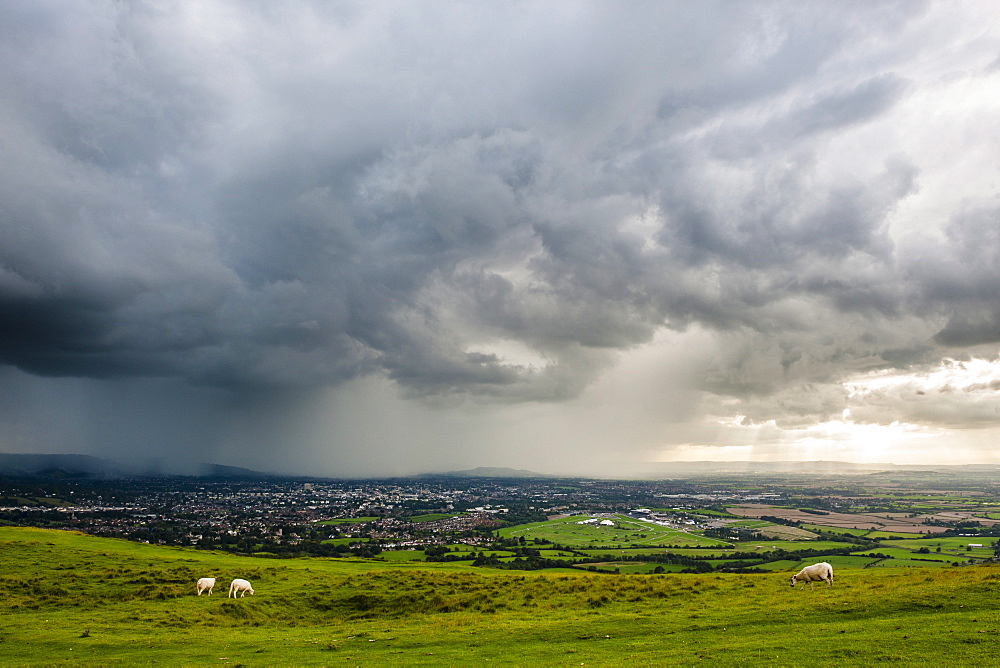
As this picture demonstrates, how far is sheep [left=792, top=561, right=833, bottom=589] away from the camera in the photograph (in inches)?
1397

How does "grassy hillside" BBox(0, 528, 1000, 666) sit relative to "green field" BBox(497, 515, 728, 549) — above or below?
above

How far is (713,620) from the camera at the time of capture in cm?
2698

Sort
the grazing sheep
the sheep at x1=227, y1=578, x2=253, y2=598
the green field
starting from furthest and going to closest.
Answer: the green field
the grazing sheep
the sheep at x1=227, y1=578, x2=253, y2=598

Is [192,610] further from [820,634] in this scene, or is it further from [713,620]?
[820,634]

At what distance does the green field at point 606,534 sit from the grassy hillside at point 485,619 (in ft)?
339

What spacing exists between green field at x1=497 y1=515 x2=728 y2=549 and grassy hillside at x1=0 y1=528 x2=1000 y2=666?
4064 inches

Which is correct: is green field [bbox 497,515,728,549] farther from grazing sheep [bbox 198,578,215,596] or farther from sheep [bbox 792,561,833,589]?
grazing sheep [bbox 198,578,215,596]

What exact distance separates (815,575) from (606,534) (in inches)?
5153

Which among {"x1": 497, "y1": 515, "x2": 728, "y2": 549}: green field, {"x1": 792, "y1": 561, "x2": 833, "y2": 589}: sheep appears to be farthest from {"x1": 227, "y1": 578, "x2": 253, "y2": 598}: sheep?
{"x1": 497, "y1": 515, "x2": 728, "y2": 549}: green field

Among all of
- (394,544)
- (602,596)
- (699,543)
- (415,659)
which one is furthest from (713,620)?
(699,543)

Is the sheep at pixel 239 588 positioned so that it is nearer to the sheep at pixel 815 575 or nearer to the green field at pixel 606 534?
the sheep at pixel 815 575

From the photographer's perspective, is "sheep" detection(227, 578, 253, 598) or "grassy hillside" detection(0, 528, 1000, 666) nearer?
"grassy hillside" detection(0, 528, 1000, 666)

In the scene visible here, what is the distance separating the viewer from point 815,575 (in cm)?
3581

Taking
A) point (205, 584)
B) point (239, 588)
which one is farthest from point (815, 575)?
point (205, 584)
